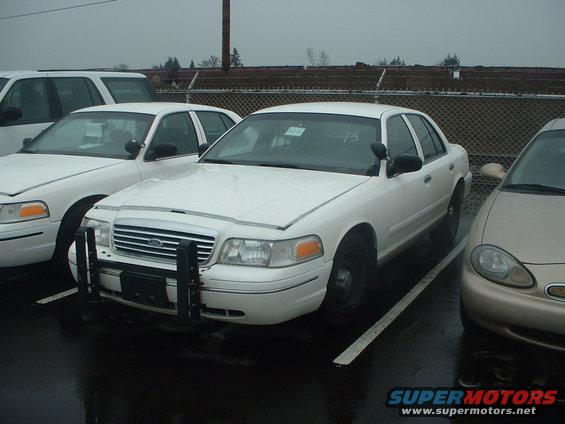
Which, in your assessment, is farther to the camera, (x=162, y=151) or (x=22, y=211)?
(x=162, y=151)

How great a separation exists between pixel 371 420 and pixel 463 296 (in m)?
1.07

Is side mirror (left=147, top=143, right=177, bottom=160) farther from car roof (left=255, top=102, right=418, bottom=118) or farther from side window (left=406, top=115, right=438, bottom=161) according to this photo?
side window (left=406, top=115, right=438, bottom=161)

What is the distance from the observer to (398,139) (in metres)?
5.19

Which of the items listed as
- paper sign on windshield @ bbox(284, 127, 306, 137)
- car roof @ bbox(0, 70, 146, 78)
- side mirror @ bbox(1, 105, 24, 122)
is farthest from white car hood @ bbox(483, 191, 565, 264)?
car roof @ bbox(0, 70, 146, 78)

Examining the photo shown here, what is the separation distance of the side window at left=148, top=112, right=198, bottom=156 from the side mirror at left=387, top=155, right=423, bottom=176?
2.52 m

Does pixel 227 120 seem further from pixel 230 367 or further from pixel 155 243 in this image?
pixel 230 367

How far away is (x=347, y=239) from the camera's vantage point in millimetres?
4004

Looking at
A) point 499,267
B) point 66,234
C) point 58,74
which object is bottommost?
point 66,234

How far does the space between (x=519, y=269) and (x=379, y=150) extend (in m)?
1.56

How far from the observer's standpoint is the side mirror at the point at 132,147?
562 cm

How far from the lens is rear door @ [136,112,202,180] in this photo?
18.8 feet

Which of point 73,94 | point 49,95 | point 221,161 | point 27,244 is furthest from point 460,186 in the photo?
point 49,95

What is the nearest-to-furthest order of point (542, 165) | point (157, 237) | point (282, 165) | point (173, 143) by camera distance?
point (157, 237) → point (542, 165) → point (282, 165) → point (173, 143)

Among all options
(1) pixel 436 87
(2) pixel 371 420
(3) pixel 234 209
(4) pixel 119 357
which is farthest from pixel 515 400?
(1) pixel 436 87
